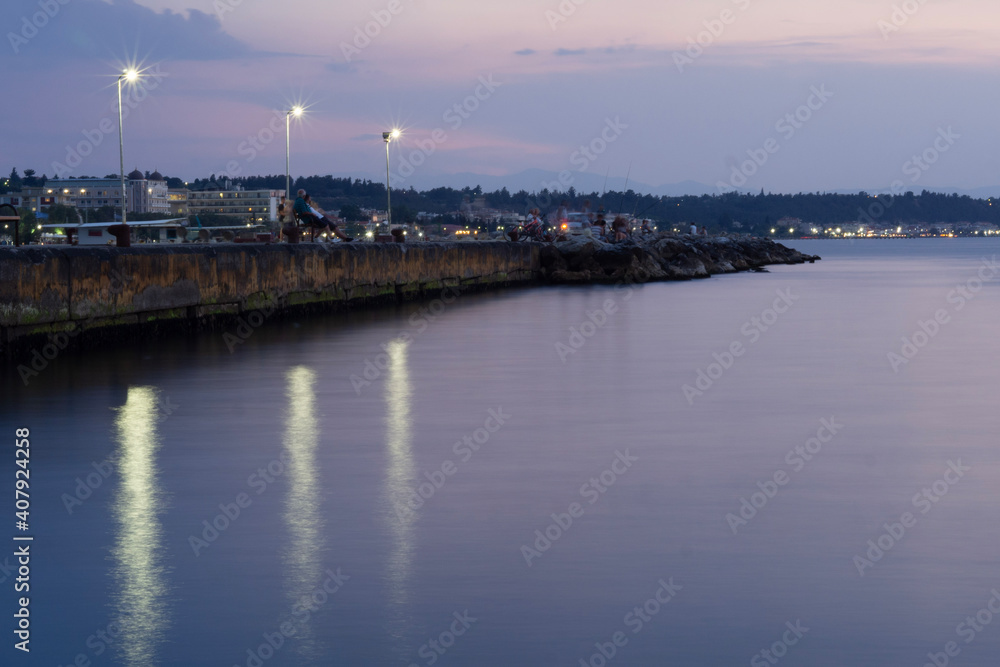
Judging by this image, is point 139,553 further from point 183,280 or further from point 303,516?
point 183,280

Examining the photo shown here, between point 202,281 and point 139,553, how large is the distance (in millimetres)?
13680

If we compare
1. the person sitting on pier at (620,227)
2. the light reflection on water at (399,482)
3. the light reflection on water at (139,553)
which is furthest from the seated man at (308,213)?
the person sitting on pier at (620,227)

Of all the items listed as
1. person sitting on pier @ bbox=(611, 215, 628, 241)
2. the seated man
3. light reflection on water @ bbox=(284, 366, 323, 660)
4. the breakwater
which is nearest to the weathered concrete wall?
the breakwater

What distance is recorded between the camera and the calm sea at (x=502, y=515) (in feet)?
15.9

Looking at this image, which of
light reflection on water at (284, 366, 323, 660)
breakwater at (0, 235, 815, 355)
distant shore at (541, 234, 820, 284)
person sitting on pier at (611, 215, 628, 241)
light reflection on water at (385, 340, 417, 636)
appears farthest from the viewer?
person sitting on pier at (611, 215, 628, 241)

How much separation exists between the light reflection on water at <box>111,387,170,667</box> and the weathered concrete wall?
528 centimetres

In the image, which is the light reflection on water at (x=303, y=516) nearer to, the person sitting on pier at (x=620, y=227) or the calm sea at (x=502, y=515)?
the calm sea at (x=502, y=515)

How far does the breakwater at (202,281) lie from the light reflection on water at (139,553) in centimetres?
542

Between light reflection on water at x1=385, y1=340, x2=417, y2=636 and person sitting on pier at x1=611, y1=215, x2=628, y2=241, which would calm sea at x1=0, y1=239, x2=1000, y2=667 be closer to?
light reflection on water at x1=385, y1=340, x2=417, y2=636

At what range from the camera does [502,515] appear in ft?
22.6

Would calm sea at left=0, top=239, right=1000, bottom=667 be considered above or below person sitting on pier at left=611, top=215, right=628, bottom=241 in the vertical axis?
below

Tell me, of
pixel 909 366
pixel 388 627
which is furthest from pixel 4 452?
pixel 909 366

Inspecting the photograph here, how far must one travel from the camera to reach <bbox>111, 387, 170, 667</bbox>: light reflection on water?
15.7ft

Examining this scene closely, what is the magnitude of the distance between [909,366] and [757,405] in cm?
523
